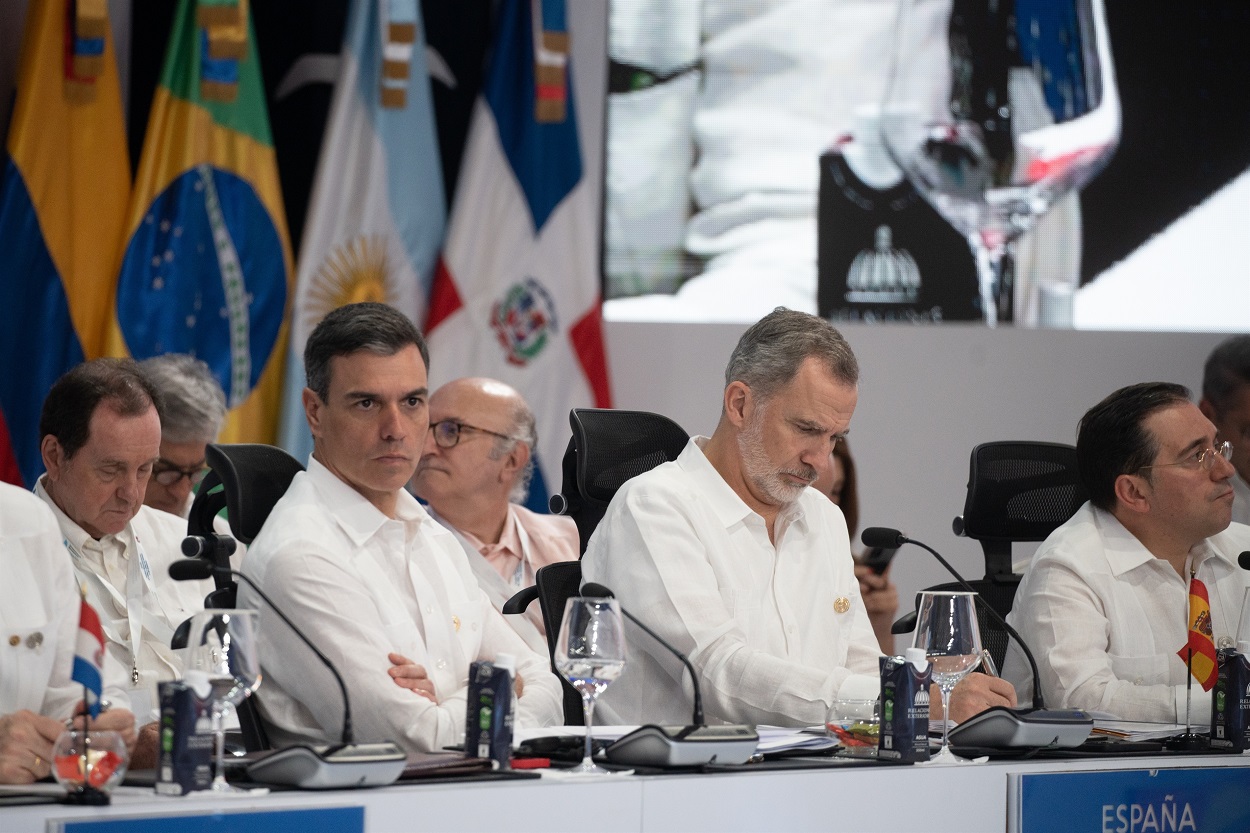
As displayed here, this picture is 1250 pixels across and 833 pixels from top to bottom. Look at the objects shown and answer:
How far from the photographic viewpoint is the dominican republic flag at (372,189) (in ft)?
17.0

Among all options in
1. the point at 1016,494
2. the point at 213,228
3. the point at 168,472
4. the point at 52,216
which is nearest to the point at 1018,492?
the point at 1016,494

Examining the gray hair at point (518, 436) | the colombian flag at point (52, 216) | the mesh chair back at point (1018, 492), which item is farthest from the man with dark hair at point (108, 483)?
the mesh chair back at point (1018, 492)

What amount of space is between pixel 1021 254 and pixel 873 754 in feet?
12.5

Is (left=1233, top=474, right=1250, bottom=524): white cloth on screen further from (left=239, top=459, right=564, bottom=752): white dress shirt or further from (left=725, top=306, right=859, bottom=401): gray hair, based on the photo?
(left=239, top=459, right=564, bottom=752): white dress shirt

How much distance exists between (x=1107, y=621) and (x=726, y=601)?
0.85 meters

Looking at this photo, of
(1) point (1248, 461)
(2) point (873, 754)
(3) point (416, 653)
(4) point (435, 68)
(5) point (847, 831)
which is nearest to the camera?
(5) point (847, 831)

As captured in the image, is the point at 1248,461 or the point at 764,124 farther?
the point at 764,124

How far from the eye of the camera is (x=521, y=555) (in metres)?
4.20

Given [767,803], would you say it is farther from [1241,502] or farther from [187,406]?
[1241,502]

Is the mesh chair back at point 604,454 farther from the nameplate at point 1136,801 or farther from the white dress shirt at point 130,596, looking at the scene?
the nameplate at point 1136,801

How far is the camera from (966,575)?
19.7 ft

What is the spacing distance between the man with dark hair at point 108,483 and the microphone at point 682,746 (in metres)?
1.45

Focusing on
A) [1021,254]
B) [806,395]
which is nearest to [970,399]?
[1021,254]

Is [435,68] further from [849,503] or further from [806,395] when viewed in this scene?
[806,395]
